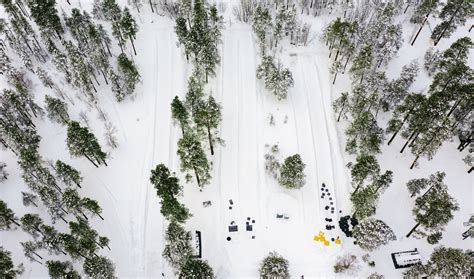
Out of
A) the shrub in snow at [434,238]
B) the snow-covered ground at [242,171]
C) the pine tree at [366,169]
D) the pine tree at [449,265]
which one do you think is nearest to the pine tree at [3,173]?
the snow-covered ground at [242,171]

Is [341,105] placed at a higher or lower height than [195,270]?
higher

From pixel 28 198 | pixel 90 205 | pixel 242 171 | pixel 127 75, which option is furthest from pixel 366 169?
pixel 28 198

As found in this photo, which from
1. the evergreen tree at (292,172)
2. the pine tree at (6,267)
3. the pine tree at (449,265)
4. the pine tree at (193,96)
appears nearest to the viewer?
the pine tree at (449,265)

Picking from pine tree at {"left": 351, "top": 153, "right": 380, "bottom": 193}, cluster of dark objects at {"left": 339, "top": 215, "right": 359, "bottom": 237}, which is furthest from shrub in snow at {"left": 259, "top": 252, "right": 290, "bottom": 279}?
pine tree at {"left": 351, "top": 153, "right": 380, "bottom": 193}

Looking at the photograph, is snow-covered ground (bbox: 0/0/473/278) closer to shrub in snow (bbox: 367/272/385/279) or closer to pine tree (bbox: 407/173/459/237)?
shrub in snow (bbox: 367/272/385/279)

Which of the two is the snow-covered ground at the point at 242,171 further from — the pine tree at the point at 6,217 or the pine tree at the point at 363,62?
the pine tree at the point at 363,62

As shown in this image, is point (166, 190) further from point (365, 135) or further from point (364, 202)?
point (365, 135)
